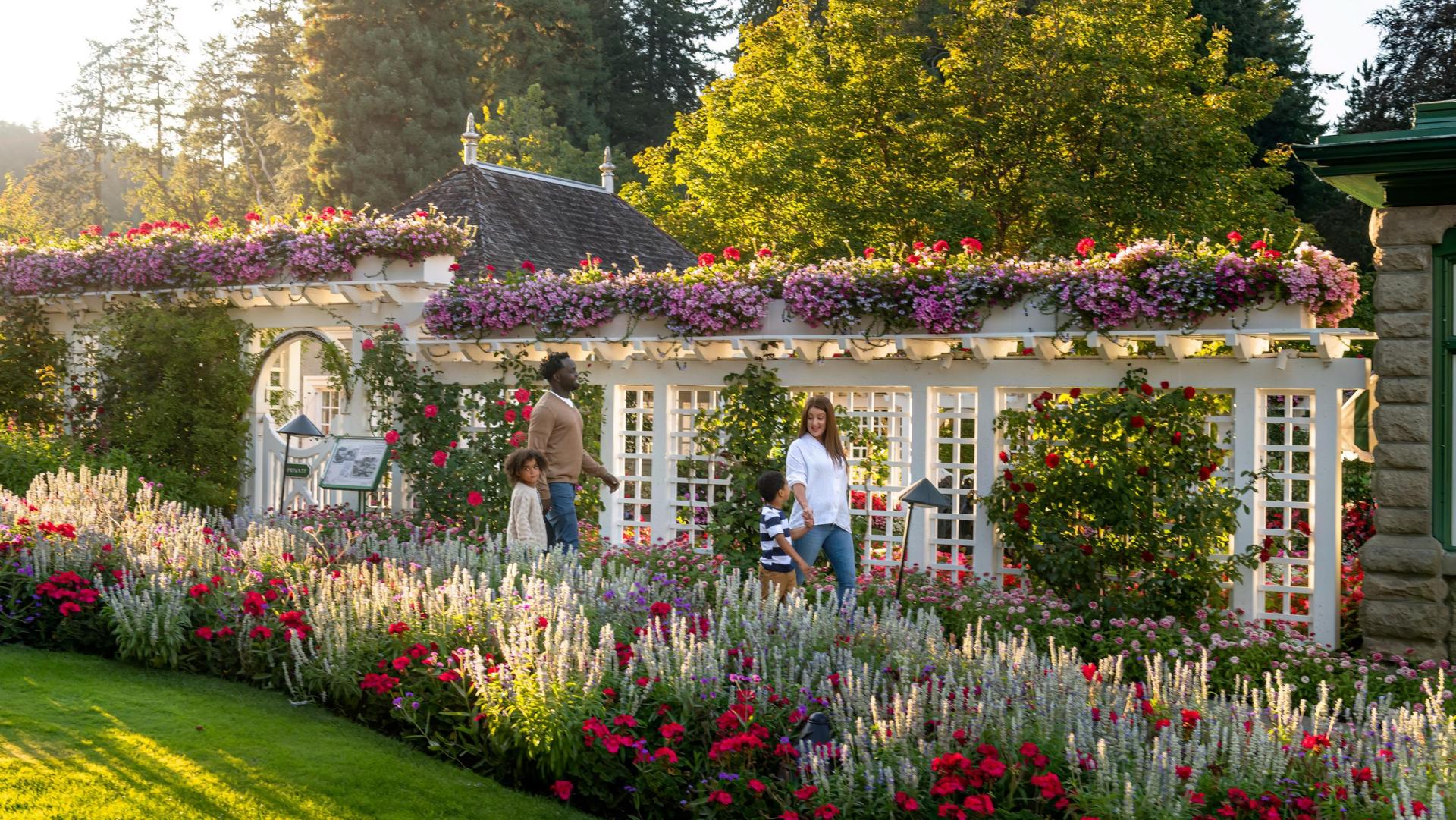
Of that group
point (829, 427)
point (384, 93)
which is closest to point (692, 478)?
point (829, 427)

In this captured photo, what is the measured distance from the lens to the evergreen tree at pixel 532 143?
2892cm

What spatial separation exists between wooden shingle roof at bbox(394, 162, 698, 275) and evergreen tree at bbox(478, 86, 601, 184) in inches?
372

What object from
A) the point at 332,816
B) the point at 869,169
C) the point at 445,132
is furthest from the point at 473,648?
the point at 445,132

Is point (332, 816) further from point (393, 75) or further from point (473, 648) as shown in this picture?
point (393, 75)

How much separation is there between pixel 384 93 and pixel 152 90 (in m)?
17.5

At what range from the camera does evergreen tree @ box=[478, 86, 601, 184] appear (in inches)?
1139

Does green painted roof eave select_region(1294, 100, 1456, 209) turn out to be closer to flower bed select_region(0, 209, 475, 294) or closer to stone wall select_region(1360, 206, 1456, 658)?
stone wall select_region(1360, 206, 1456, 658)

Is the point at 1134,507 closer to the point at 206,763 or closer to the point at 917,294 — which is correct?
the point at 917,294

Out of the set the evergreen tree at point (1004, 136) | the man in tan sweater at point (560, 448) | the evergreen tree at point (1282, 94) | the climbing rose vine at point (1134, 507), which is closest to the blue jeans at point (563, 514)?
the man in tan sweater at point (560, 448)

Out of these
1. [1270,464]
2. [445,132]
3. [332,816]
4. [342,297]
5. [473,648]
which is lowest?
[332,816]

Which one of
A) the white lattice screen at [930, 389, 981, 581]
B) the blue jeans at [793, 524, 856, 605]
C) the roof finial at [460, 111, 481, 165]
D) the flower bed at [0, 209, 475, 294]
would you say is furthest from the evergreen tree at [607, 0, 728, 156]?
the blue jeans at [793, 524, 856, 605]

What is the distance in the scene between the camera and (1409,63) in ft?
78.8

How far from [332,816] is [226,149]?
42412mm

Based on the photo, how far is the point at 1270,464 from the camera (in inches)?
323
